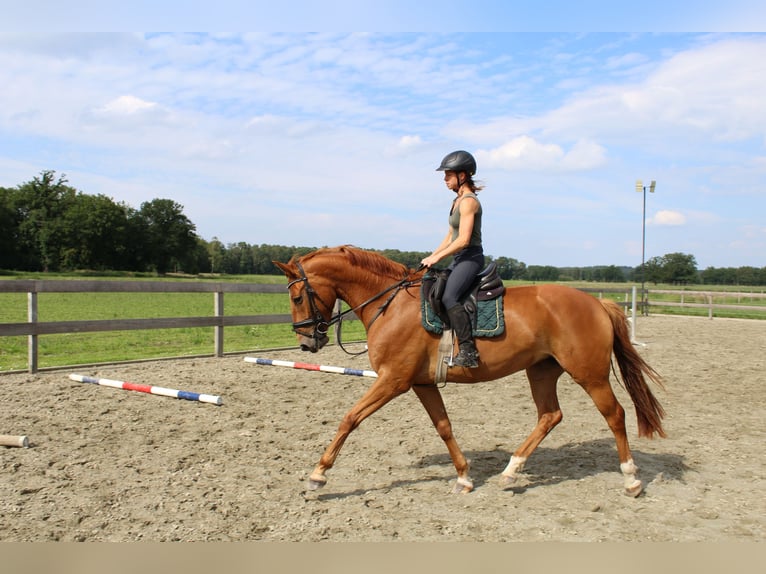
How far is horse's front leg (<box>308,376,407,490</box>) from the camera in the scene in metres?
4.47

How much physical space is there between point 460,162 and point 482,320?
4.33 ft

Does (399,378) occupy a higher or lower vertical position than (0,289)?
lower

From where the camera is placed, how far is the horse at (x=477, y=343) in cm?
463

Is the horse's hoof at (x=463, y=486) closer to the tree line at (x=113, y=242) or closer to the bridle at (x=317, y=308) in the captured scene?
the bridle at (x=317, y=308)

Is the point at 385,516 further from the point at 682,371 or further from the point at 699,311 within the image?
the point at 699,311

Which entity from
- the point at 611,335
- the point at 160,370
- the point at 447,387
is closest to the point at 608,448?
the point at 611,335

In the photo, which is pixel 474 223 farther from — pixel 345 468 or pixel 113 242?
pixel 113 242

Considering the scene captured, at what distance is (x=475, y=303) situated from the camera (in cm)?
473

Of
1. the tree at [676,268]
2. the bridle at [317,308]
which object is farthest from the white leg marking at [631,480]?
the tree at [676,268]

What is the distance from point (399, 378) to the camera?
4613 millimetres

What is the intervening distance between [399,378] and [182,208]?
92.4 metres

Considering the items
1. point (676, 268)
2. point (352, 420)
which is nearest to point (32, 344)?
point (352, 420)

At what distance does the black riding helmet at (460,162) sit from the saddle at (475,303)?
0.85 metres

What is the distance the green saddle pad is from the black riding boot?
9 cm
